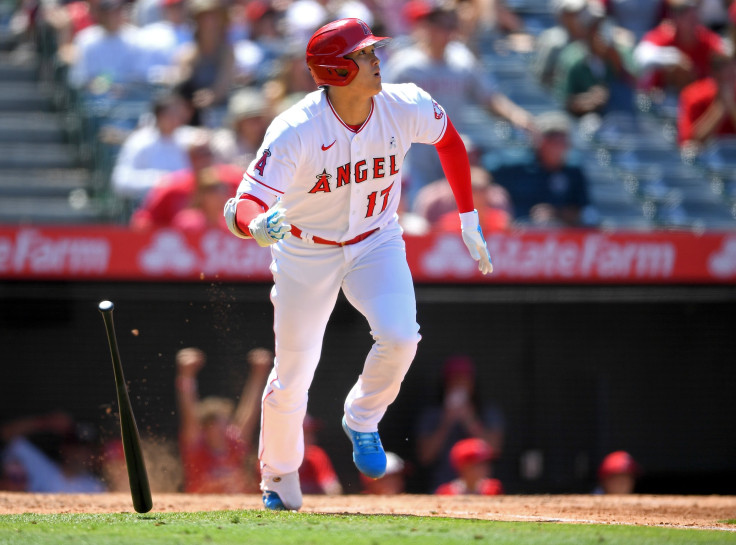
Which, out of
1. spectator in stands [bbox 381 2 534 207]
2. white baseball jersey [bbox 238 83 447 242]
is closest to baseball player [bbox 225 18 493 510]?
white baseball jersey [bbox 238 83 447 242]

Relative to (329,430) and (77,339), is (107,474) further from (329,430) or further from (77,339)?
(329,430)

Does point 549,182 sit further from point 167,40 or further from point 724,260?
point 167,40

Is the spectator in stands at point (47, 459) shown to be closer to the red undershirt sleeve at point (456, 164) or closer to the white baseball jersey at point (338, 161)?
the white baseball jersey at point (338, 161)

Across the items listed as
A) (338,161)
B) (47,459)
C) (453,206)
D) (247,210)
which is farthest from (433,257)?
(247,210)

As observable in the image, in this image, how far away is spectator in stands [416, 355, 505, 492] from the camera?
746cm

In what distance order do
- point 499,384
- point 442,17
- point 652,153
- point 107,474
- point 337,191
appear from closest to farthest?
1. point 337,191
2. point 107,474
3. point 499,384
4. point 442,17
5. point 652,153

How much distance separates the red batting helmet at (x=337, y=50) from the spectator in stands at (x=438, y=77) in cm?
370

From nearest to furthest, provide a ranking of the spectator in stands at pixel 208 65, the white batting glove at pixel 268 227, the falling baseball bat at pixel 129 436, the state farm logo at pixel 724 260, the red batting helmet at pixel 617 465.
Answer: the white batting glove at pixel 268 227 → the falling baseball bat at pixel 129 436 → the red batting helmet at pixel 617 465 → the state farm logo at pixel 724 260 → the spectator in stands at pixel 208 65

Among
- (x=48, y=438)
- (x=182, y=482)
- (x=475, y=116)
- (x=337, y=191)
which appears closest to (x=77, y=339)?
(x=48, y=438)

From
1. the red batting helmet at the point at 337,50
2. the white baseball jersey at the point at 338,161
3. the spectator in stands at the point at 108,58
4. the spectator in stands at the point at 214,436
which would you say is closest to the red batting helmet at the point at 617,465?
the spectator in stands at the point at 214,436

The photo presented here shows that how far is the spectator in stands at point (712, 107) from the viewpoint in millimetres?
9727

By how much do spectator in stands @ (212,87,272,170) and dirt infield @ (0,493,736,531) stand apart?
2736mm

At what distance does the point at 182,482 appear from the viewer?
719cm

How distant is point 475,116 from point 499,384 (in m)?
2.85
